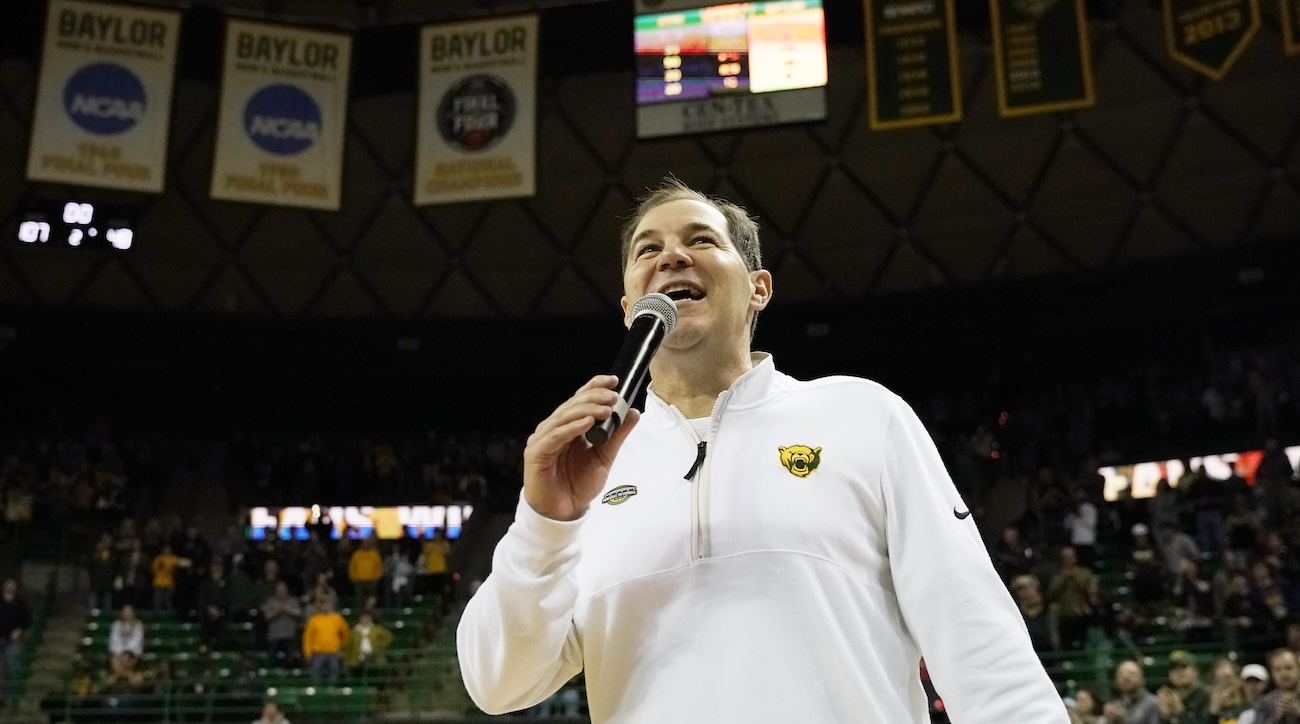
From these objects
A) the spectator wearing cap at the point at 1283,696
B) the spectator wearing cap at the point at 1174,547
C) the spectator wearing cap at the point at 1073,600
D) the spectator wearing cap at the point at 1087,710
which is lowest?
the spectator wearing cap at the point at 1087,710

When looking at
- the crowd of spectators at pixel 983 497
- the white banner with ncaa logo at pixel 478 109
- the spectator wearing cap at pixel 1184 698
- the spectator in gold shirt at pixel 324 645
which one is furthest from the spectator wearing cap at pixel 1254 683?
the spectator in gold shirt at pixel 324 645

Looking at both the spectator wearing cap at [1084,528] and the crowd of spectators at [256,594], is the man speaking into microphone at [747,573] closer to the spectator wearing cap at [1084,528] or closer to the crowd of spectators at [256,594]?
the crowd of spectators at [256,594]

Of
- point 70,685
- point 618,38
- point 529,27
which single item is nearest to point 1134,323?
point 618,38

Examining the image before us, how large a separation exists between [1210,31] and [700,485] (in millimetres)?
11603

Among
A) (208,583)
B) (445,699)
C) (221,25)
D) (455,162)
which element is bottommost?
(445,699)

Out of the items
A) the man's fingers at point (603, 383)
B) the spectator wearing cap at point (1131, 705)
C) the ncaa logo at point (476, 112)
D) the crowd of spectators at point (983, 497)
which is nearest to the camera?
the man's fingers at point (603, 383)

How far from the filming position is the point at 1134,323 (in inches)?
736

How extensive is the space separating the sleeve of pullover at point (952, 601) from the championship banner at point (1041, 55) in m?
10.6

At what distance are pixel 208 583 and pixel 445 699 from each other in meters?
4.25

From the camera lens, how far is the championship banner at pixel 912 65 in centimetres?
1225

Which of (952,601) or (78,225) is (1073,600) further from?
(78,225)

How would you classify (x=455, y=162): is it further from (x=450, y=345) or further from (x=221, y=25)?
(x=450, y=345)

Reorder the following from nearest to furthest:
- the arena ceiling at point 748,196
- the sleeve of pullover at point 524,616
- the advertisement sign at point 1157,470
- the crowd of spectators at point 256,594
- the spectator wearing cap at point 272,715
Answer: the sleeve of pullover at point 524,616 → the spectator wearing cap at point 272,715 → the crowd of spectators at point 256,594 → the advertisement sign at point 1157,470 → the arena ceiling at point 748,196

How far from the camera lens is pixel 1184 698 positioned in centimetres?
897
